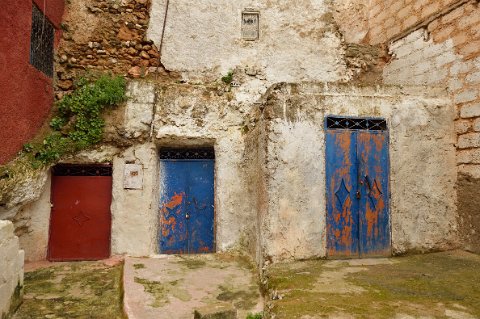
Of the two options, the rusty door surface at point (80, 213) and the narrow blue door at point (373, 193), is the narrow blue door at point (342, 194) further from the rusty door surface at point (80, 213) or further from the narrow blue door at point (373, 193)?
the rusty door surface at point (80, 213)

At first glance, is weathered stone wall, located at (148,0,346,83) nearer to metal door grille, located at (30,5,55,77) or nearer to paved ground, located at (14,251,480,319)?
metal door grille, located at (30,5,55,77)

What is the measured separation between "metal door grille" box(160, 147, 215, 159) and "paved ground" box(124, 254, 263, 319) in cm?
183

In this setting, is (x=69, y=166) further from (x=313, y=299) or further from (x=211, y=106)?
(x=313, y=299)

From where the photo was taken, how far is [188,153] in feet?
21.4

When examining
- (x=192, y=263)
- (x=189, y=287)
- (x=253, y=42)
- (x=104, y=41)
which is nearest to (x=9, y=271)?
(x=189, y=287)

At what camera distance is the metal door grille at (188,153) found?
6445 millimetres

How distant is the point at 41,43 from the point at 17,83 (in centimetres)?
111

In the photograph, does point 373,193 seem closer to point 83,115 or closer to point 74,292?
point 74,292

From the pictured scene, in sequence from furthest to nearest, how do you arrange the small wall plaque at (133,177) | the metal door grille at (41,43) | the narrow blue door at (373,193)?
1. the small wall plaque at (133,177)
2. the metal door grille at (41,43)
3. the narrow blue door at (373,193)

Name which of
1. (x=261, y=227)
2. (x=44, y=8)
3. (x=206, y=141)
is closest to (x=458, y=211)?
(x=261, y=227)

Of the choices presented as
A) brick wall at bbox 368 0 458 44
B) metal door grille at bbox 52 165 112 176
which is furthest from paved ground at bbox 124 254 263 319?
brick wall at bbox 368 0 458 44

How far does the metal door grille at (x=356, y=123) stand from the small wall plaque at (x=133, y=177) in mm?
3319

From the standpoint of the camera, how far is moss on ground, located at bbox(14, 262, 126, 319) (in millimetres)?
3871

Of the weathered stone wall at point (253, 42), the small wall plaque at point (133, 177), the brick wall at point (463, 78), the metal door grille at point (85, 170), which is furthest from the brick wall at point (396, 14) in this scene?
the metal door grille at point (85, 170)
